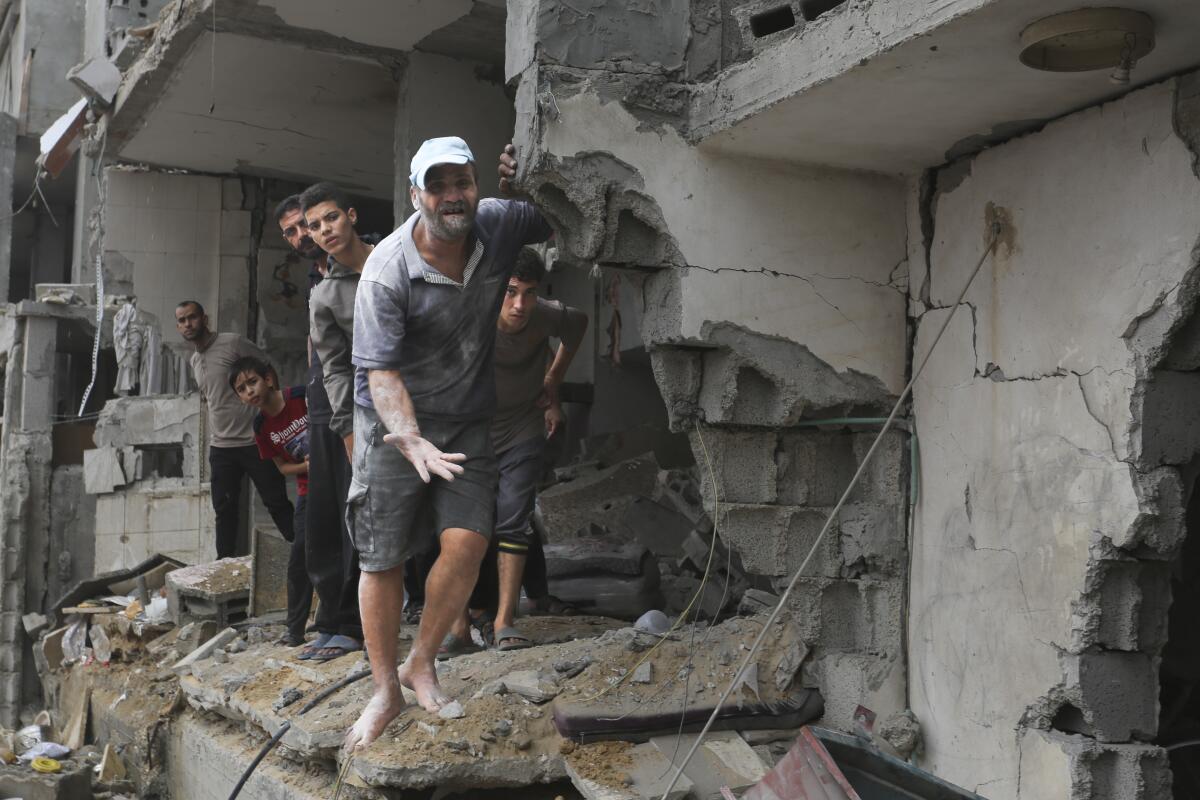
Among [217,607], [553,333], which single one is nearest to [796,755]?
[553,333]

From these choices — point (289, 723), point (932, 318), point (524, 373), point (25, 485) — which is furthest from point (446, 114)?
point (25, 485)

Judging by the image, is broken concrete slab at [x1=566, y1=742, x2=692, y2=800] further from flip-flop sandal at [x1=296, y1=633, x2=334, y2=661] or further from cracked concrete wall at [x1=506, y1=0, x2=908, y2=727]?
flip-flop sandal at [x1=296, y1=633, x2=334, y2=661]

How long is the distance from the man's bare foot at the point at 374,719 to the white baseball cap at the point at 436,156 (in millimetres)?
1739

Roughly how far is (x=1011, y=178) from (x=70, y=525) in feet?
38.6

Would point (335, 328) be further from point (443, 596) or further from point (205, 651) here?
point (205, 651)

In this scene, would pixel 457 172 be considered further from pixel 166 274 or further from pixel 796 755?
pixel 166 274

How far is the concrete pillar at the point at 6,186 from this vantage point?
19.2 meters

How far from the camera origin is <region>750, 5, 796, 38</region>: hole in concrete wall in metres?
4.60

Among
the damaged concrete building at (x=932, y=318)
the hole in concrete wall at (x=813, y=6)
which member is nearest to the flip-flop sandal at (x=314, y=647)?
the damaged concrete building at (x=932, y=318)

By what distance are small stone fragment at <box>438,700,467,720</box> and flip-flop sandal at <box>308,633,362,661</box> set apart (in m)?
1.20

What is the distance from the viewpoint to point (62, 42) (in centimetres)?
1977

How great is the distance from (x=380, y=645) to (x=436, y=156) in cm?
164

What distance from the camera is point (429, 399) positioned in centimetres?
416

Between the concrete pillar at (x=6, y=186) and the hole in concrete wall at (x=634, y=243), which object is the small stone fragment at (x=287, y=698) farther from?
the concrete pillar at (x=6, y=186)
